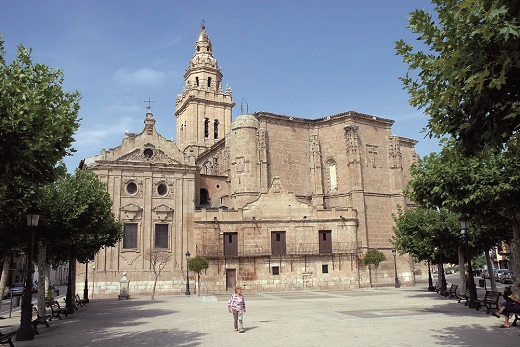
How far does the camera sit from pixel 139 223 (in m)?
36.5

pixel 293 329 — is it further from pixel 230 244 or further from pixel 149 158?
pixel 149 158

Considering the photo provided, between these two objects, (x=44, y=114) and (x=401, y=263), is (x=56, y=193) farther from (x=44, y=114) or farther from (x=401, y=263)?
(x=401, y=263)

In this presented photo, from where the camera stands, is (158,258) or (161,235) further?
(161,235)

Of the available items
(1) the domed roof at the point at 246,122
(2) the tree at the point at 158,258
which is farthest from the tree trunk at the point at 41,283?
(1) the domed roof at the point at 246,122

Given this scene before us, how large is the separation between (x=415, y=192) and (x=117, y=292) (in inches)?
988

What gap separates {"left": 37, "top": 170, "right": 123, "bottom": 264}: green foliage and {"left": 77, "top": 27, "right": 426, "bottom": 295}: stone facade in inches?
558

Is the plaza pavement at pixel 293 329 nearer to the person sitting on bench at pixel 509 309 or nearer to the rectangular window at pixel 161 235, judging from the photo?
the person sitting on bench at pixel 509 309

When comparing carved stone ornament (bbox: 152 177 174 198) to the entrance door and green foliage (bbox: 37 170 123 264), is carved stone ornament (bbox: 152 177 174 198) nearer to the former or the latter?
the entrance door

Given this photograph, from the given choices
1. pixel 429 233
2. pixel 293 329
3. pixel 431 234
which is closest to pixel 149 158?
pixel 429 233

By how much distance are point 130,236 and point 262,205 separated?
11.0m

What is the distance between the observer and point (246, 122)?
4428 centimetres

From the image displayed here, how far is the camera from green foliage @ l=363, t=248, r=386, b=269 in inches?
1563

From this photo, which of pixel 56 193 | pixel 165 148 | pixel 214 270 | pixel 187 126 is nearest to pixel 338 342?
pixel 56 193

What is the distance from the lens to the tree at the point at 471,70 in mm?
5691
